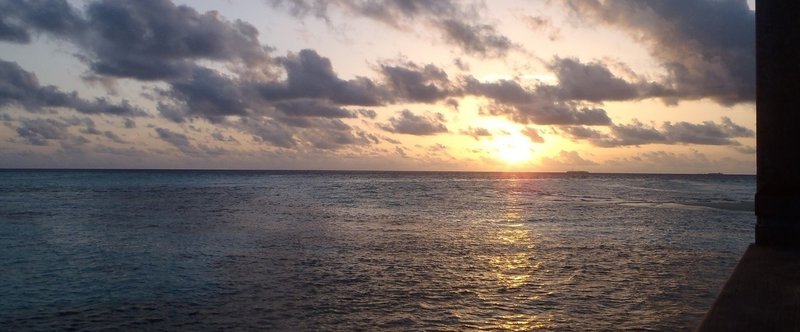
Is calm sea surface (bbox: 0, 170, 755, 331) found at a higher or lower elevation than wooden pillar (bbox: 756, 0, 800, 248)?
lower

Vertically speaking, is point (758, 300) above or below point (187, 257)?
above

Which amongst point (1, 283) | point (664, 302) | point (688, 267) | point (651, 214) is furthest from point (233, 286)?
point (651, 214)

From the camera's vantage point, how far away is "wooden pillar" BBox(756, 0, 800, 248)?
718cm

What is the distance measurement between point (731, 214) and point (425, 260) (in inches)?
1128

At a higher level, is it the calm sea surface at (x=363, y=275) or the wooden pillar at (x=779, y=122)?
the wooden pillar at (x=779, y=122)

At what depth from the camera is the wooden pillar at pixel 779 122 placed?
718 centimetres

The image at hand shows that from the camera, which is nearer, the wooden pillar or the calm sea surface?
the wooden pillar

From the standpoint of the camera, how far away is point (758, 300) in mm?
4762

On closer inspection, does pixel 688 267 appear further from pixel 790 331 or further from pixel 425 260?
pixel 790 331

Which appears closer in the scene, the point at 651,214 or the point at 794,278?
the point at 794,278

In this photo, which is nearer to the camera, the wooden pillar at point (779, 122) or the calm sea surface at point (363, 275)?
the wooden pillar at point (779, 122)

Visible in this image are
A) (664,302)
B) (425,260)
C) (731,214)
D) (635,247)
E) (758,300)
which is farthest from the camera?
(731,214)

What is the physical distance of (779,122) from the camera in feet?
23.7

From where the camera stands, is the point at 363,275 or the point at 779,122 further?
the point at 363,275
